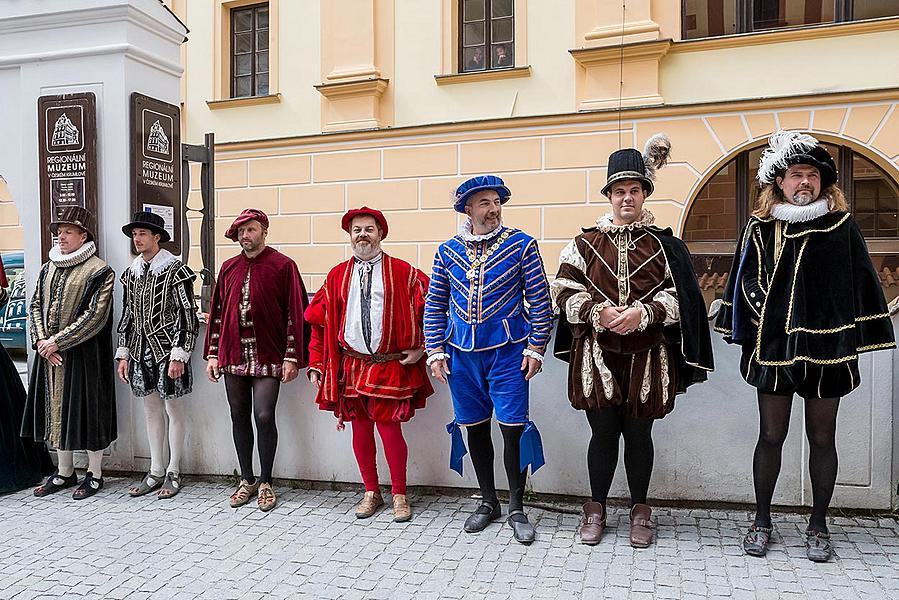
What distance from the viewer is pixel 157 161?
18.9 feet

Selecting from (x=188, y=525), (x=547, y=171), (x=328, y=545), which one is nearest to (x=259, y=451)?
(x=188, y=525)

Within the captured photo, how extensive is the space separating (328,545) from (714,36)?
7995 millimetres

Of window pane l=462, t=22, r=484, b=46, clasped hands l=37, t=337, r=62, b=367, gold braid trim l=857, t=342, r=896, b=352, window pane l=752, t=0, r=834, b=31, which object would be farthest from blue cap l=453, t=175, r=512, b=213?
window pane l=462, t=22, r=484, b=46

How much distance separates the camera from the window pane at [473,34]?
10.9 meters

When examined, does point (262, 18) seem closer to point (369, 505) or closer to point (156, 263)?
point (156, 263)

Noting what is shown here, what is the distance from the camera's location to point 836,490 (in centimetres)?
427

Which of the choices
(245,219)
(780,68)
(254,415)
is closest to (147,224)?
(245,219)

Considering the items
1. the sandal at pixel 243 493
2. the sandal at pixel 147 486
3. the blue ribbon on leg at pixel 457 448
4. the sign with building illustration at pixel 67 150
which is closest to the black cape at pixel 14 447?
the sandal at pixel 147 486

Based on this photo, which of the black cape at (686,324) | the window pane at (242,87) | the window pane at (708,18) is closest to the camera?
the black cape at (686,324)

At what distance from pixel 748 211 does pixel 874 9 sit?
2.60 metres

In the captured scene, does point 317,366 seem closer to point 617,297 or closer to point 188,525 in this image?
point 188,525

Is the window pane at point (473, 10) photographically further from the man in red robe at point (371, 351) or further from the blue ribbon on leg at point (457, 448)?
the blue ribbon on leg at point (457, 448)

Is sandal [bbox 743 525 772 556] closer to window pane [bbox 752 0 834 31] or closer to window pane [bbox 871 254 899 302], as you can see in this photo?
window pane [bbox 871 254 899 302]

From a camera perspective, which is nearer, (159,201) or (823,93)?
(159,201)
